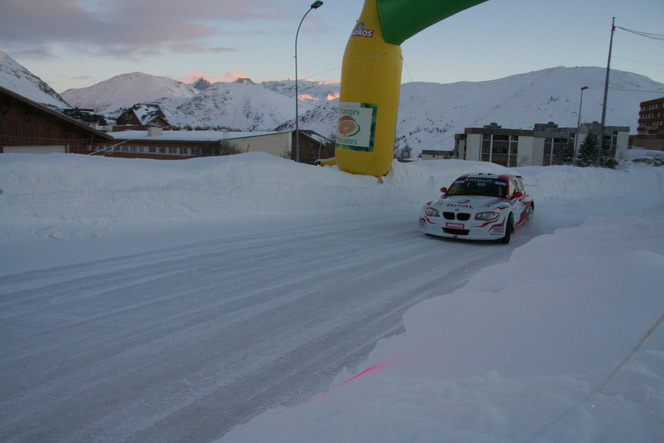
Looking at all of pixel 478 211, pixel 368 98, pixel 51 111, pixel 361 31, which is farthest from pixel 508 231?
pixel 51 111

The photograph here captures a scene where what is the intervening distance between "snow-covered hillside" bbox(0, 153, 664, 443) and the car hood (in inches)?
33.3

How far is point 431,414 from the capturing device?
263 cm

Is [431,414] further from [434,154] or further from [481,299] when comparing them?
[434,154]

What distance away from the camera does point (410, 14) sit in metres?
14.1

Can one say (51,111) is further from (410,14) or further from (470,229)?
(470,229)

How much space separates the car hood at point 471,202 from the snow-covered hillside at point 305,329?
846mm

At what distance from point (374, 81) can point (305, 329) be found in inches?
475

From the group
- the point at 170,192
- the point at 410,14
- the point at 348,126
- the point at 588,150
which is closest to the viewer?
the point at 170,192

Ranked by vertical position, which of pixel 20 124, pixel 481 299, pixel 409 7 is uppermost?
pixel 409 7

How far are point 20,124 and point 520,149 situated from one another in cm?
7074

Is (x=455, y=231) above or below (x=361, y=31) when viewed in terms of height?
below

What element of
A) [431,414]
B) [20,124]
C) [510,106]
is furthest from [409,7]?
[510,106]

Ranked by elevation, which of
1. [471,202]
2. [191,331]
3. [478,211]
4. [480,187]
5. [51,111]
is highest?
[51,111]

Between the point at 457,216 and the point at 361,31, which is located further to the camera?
the point at 361,31
